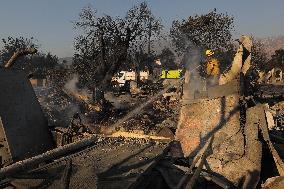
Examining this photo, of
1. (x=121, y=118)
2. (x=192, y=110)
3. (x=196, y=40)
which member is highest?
(x=196, y=40)

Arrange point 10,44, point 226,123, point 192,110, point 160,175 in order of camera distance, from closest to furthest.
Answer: point 160,175
point 226,123
point 192,110
point 10,44

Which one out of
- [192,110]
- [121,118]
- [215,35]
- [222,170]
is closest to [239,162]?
[222,170]

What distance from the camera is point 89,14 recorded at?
2900 centimetres

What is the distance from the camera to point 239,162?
7711 millimetres

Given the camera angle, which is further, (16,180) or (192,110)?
(192,110)

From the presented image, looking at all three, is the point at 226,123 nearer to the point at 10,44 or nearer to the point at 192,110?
the point at 192,110

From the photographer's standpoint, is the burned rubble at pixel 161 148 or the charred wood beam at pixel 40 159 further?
the burned rubble at pixel 161 148

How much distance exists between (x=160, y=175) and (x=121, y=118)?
14.4 metres

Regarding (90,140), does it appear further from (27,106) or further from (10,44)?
(10,44)

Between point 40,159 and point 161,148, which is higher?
point 40,159

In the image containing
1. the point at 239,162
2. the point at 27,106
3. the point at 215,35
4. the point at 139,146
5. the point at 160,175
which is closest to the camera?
the point at 160,175

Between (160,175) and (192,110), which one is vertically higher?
(192,110)

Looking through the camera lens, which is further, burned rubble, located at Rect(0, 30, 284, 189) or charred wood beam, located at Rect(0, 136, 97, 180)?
burned rubble, located at Rect(0, 30, 284, 189)

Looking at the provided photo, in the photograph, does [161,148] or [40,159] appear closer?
[40,159]
